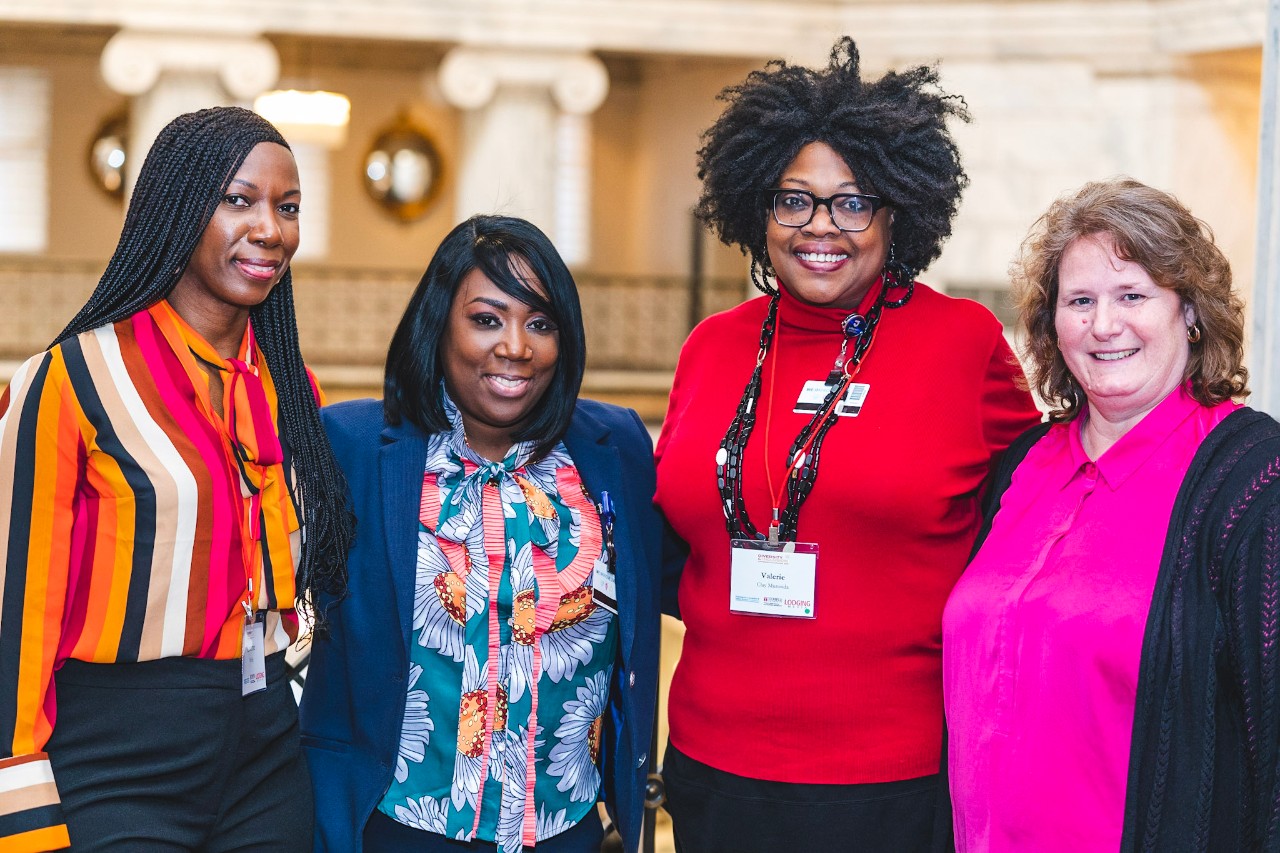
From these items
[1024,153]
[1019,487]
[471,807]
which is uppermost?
[1024,153]

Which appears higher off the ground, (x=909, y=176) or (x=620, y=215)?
(x=620, y=215)

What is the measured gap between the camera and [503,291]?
267 centimetres

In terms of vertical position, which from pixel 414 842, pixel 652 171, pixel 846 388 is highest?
pixel 652 171

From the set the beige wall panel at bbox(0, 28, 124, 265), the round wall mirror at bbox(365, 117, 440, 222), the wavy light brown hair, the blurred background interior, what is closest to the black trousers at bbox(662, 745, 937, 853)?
the wavy light brown hair

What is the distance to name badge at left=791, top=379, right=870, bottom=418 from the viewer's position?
2.74 metres

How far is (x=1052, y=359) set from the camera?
103 inches

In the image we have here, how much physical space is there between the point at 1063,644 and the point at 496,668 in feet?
3.29

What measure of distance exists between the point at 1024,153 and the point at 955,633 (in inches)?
268

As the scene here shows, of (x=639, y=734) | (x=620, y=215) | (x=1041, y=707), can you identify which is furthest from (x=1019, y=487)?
(x=620, y=215)

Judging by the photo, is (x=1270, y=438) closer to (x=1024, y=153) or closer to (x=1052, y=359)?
(x=1052, y=359)

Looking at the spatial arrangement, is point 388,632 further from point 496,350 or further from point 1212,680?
point 1212,680

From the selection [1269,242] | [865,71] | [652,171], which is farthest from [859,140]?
[652,171]

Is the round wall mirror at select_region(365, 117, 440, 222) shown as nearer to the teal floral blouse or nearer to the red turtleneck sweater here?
the red turtleneck sweater

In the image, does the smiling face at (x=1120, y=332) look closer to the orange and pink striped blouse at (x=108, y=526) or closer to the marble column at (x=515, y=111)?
the orange and pink striped blouse at (x=108, y=526)
